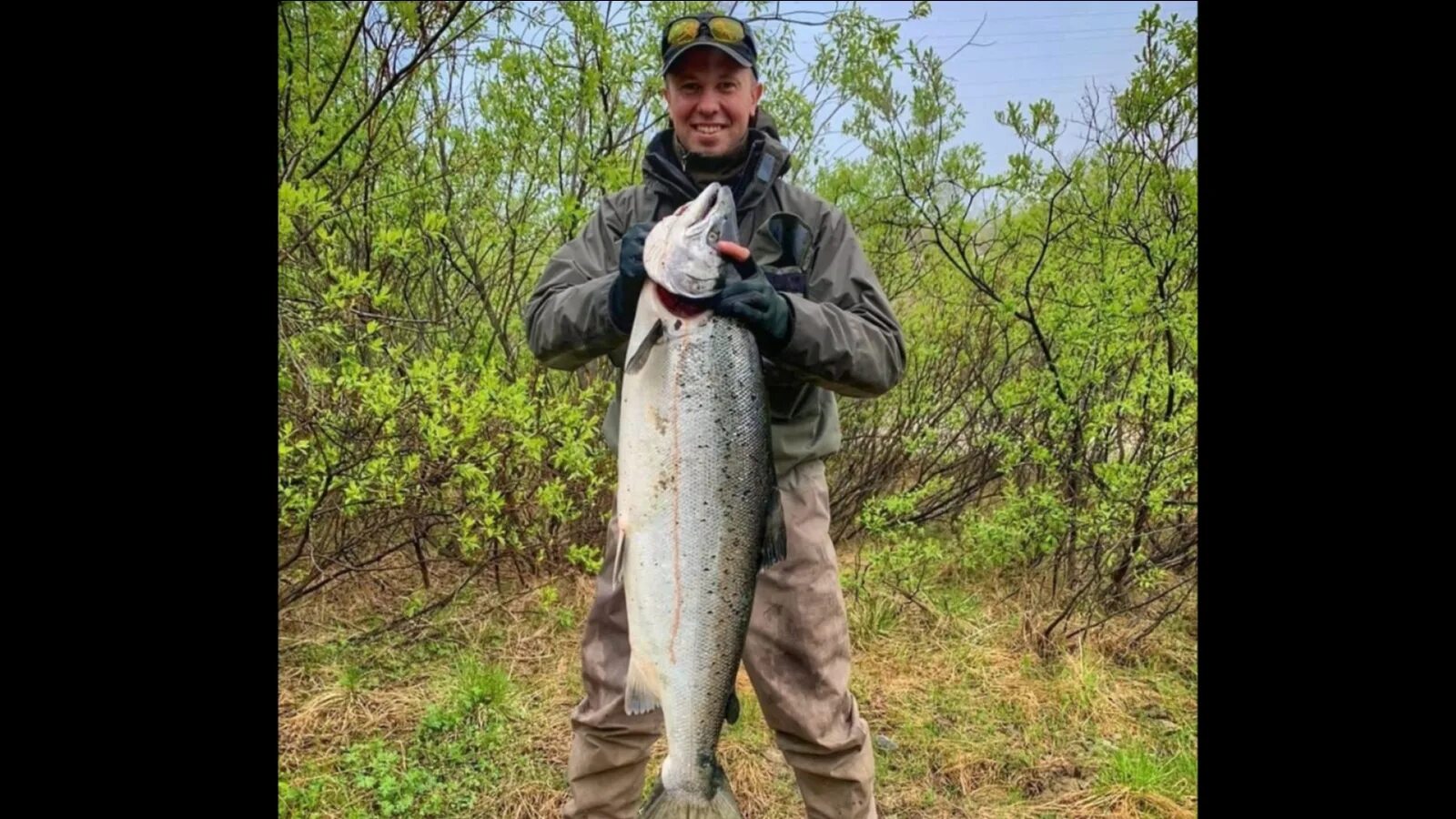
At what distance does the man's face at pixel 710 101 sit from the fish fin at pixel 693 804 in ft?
5.76

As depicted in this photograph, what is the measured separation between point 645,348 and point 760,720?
8.51 feet

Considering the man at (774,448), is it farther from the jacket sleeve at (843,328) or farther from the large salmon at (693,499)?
the large salmon at (693,499)

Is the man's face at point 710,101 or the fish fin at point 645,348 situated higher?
the man's face at point 710,101

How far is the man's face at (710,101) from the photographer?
7.94 ft

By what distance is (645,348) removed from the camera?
6.36 feet

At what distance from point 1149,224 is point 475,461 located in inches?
153

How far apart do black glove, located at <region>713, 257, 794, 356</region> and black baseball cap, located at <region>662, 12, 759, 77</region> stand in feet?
2.65

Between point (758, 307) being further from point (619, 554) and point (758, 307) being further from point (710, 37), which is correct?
point (710, 37)

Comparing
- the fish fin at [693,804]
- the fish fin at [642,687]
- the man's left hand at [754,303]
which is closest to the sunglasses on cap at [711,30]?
the man's left hand at [754,303]

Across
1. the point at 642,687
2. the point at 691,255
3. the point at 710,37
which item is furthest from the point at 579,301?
the point at 642,687
